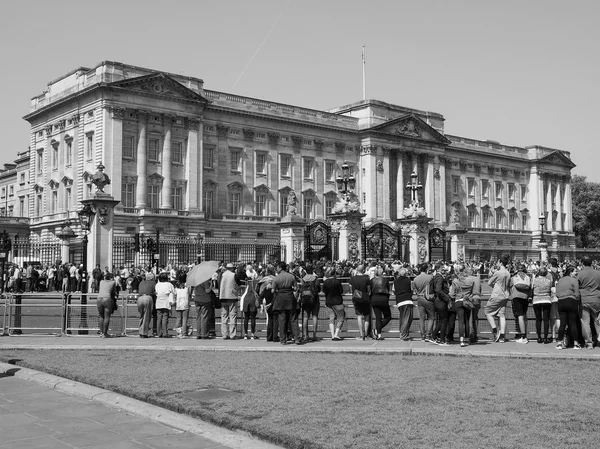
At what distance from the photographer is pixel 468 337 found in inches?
661

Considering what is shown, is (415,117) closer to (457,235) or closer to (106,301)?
(457,235)

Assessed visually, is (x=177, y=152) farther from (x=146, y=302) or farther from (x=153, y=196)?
(x=146, y=302)

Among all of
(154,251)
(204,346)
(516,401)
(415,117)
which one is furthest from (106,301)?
(415,117)

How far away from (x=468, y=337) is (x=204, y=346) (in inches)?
244

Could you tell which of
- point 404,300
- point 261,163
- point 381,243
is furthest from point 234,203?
point 404,300

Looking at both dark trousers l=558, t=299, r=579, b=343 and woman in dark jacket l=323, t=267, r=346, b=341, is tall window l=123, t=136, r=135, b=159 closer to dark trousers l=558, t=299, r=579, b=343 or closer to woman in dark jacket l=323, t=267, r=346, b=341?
woman in dark jacket l=323, t=267, r=346, b=341

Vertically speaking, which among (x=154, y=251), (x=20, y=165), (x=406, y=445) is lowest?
(x=406, y=445)

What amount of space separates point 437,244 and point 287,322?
93.0 ft

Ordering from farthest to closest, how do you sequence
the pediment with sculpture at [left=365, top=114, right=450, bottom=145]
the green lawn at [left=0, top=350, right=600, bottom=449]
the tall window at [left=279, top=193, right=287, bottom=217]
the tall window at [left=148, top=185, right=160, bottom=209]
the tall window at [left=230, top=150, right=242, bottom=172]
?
the pediment with sculpture at [left=365, top=114, right=450, bottom=145]
the tall window at [left=279, top=193, right=287, bottom=217]
the tall window at [left=230, top=150, right=242, bottom=172]
the tall window at [left=148, top=185, right=160, bottom=209]
the green lawn at [left=0, top=350, right=600, bottom=449]

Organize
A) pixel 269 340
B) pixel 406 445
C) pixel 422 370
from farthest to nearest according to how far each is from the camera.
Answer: pixel 269 340
pixel 422 370
pixel 406 445

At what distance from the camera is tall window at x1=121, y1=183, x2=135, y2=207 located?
185 ft

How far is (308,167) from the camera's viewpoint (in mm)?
71500

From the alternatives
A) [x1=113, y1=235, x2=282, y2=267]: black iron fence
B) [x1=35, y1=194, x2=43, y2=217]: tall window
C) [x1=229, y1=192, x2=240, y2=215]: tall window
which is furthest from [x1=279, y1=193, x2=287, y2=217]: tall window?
[x1=35, y1=194, x2=43, y2=217]: tall window

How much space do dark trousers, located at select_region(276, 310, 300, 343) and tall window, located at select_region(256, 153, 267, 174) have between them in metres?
50.3
